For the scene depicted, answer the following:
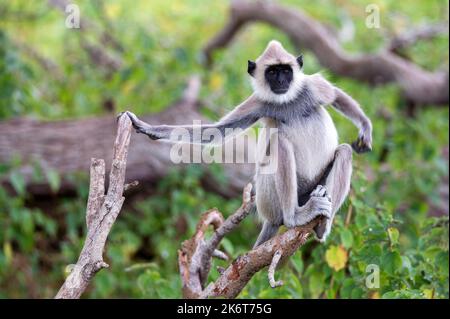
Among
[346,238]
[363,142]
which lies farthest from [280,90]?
[346,238]

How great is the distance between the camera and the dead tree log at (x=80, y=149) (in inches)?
309

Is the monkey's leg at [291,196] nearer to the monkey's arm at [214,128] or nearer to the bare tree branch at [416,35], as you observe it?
the monkey's arm at [214,128]

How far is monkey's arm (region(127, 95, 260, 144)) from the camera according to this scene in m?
4.60

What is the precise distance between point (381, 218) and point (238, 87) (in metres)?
4.16

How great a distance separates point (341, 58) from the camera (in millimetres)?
9398

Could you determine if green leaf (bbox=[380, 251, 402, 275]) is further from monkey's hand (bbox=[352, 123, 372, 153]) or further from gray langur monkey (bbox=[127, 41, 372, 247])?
monkey's hand (bbox=[352, 123, 372, 153])

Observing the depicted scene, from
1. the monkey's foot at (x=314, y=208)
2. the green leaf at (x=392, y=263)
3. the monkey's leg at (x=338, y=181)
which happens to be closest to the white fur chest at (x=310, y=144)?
the monkey's leg at (x=338, y=181)

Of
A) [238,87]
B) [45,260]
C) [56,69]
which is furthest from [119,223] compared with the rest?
[56,69]

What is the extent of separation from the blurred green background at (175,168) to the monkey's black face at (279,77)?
0.94 meters

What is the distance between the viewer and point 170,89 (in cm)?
915

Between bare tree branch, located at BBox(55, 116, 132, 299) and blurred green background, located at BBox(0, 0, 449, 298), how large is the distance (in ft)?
4.97

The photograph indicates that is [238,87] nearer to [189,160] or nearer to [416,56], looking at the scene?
[189,160]

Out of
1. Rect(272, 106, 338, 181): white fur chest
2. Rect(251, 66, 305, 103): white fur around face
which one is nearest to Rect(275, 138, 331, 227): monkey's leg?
Rect(272, 106, 338, 181): white fur chest

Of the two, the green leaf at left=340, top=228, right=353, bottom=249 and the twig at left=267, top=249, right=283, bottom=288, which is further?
the green leaf at left=340, top=228, right=353, bottom=249
